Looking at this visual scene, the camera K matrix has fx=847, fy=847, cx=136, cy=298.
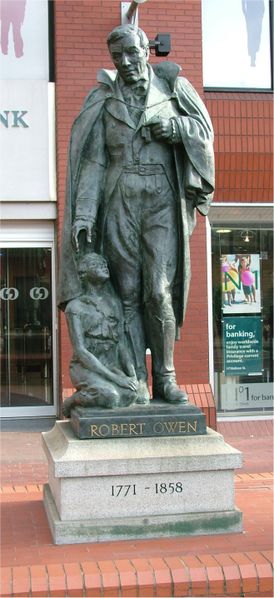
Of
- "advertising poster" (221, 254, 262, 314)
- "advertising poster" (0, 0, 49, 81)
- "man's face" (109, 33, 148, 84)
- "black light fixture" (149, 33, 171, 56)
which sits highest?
"advertising poster" (0, 0, 49, 81)

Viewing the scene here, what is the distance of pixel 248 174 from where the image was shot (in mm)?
11008

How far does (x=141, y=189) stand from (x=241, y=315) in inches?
252

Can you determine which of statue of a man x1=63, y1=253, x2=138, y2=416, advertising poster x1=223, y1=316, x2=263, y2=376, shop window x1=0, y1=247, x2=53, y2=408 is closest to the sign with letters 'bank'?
shop window x1=0, y1=247, x2=53, y2=408

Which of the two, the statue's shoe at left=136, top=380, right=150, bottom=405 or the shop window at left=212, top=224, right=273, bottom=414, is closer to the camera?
the statue's shoe at left=136, top=380, right=150, bottom=405

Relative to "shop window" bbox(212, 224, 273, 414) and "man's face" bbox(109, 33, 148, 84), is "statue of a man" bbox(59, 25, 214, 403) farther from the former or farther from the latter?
"shop window" bbox(212, 224, 273, 414)

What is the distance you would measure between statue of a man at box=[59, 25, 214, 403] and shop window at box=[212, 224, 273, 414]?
597 centimetres

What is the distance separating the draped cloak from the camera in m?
5.16

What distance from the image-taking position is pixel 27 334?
11688 mm

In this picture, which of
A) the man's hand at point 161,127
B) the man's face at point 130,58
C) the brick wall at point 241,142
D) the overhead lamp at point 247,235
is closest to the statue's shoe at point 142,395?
the man's hand at point 161,127

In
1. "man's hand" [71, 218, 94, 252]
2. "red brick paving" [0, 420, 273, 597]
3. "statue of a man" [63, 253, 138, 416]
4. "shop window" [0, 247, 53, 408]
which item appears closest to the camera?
"red brick paving" [0, 420, 273, 597]

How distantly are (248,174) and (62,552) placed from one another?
7386mm

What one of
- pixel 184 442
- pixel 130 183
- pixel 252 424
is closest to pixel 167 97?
pixel 130 183

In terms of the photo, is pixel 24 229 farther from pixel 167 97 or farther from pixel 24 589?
pixel 24 589

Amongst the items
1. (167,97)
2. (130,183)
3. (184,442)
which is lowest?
(184,442)
